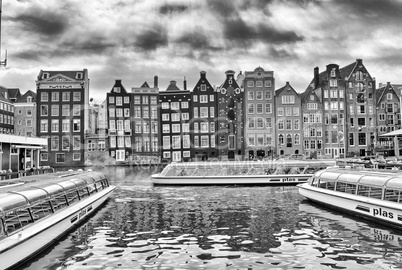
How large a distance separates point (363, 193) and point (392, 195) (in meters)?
2.33

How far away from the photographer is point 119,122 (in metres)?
79.3

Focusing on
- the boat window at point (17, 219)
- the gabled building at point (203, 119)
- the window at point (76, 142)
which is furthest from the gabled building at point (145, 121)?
the boat window at point (17, 219)

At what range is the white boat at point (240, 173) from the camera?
35.4m

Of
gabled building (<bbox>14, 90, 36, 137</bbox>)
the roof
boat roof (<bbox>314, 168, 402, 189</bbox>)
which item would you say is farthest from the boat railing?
the roof

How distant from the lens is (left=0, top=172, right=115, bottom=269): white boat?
10828 millimetres

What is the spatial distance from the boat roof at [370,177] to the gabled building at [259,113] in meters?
54.0

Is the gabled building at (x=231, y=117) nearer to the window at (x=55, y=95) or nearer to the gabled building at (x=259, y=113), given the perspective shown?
the gabled building at (x=259, y=113)

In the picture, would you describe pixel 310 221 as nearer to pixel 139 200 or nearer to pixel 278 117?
pixel 139 200

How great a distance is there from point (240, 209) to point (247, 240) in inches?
281

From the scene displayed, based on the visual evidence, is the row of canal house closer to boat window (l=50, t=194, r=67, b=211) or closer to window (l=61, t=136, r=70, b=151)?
window (l=61, t=136, r=70, b=151)

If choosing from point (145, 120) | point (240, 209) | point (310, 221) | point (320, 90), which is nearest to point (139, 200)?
point (240, 209)

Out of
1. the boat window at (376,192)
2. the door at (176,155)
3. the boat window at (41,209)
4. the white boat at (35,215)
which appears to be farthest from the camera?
the door at (176,155)

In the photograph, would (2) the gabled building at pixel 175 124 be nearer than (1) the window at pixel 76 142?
Yes

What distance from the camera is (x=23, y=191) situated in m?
13.4
